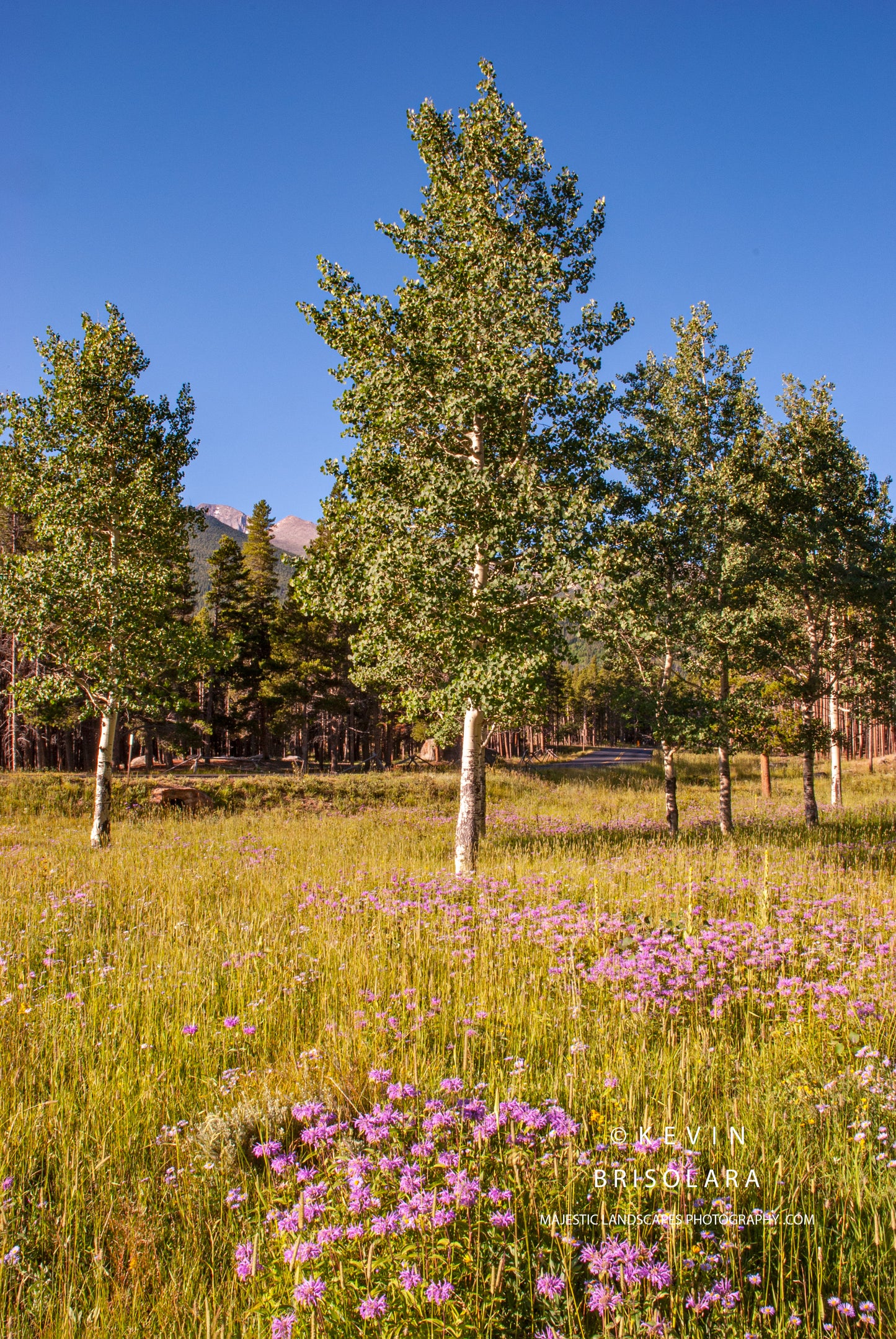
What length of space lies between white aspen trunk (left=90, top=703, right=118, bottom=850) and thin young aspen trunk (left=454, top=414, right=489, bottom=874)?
8410mm

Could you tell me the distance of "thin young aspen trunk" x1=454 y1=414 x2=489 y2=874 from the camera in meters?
10.7

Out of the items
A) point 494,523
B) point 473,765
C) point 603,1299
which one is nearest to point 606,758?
point 473,765

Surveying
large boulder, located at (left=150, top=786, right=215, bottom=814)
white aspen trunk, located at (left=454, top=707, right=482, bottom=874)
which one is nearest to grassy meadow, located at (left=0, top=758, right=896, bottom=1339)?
white aspen trunk, located at (left=454, top=707, right=482, bottom=874)

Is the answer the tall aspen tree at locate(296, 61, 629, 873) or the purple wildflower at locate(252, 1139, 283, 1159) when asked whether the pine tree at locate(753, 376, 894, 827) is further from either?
the purple wildflower at locate(252, 1139, 283, 1159)

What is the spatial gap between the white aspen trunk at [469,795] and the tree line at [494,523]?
6cm

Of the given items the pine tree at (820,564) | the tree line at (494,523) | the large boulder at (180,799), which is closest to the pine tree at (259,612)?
the large boulder at (180,799)

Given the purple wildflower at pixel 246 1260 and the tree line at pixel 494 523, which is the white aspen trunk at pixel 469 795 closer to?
the tree line at pixel 494 523

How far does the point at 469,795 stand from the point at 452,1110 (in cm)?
848

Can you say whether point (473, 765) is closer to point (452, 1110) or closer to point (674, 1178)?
point (452, 1110)

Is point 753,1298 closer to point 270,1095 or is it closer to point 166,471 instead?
point 270,1095

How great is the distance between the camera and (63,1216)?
262cm

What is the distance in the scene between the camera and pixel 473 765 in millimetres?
11625

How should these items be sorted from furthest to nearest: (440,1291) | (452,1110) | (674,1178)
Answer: (452,1110)
(674,1178)
(440,1291)

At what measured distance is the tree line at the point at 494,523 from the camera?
10.1 meters
